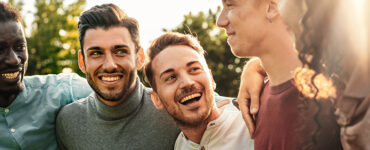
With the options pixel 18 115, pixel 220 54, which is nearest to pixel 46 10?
pixel 220 54

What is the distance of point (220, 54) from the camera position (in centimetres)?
1634

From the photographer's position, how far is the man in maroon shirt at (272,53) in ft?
6.91

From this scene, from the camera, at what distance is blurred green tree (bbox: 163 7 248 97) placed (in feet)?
52.2

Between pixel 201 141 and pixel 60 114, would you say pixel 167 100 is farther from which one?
pixel 60 114

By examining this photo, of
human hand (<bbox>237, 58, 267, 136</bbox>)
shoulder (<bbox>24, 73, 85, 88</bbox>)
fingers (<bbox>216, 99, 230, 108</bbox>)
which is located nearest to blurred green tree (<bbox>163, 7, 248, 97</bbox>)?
shoulder (<bbox>24, 73, 85, 88</bbox>)

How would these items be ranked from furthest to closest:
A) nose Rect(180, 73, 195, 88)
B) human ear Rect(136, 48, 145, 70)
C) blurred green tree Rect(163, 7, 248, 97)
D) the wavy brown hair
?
blurred green tree Rect(163, 7, 248, 97)
human ear Rect(136, 48, 145, 70)
nose Rect(180, 73, 195, 88)
the wavy brown hair

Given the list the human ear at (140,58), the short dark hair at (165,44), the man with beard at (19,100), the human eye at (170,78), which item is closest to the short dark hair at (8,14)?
the man with beard at (19,100)

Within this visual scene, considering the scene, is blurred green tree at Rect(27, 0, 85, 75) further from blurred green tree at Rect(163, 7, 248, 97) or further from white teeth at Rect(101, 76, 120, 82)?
white teeth at Rect(101, 76, 120, 82)

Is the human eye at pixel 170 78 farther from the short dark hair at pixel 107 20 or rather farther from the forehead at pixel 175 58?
the short dark hair at pixel 107 20

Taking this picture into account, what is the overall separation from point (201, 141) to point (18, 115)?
219cm

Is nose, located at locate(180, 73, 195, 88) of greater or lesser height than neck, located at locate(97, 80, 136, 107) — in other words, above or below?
above

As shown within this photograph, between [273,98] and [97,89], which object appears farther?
[97,89]

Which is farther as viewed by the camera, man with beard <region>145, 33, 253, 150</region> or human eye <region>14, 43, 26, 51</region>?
human eye <region>14, 43, 26, 51</region>

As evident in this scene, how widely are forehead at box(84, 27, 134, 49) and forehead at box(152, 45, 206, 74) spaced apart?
58cm
